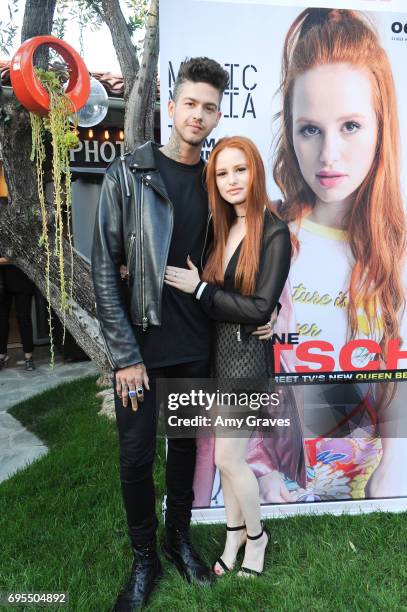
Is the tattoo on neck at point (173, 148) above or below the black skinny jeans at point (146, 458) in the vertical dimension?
above

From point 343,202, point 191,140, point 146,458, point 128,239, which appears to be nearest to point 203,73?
point 191,140

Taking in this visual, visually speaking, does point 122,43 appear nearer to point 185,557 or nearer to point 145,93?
point 145,93

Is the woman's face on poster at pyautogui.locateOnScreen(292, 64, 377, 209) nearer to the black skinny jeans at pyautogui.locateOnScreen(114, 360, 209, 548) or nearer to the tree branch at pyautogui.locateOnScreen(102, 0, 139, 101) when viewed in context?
the black skinny jeans at pyautogui.locateOnScreen(114, 360, 209, 548)

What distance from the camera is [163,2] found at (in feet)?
6.97

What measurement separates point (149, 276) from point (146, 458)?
0.71m

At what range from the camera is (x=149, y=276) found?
1.90 metres

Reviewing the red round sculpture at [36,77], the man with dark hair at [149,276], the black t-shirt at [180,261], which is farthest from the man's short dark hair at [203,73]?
the red round sculpture at [36,77]

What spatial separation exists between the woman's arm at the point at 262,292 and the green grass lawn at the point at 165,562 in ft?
3.83

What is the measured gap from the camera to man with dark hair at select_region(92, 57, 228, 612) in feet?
6.12

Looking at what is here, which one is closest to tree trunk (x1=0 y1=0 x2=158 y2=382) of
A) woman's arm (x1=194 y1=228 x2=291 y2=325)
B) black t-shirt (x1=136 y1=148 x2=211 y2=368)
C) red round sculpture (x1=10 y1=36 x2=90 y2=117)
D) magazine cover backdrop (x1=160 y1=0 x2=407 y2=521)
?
red round sculpture (x1=10 y1=36 x2=90 y2=117)

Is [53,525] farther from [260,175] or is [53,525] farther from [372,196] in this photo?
[372,196]

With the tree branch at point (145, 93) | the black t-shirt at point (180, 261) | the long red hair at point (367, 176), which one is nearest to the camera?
the black t-shirt at point (180, 261)

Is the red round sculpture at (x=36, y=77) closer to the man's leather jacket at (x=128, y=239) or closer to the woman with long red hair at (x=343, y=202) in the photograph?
the man's leather jacket at (x=128, y=239)

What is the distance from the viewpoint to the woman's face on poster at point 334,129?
7.50ft
